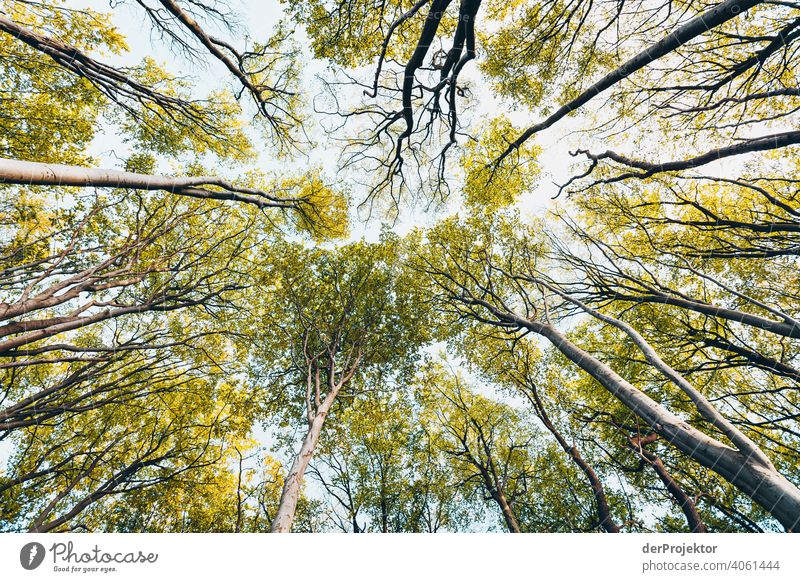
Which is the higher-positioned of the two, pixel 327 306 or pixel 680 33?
pixel 327 306

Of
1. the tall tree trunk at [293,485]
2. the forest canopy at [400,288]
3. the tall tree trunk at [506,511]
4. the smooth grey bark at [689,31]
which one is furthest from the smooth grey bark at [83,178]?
the tall tree trunk at [506,511]

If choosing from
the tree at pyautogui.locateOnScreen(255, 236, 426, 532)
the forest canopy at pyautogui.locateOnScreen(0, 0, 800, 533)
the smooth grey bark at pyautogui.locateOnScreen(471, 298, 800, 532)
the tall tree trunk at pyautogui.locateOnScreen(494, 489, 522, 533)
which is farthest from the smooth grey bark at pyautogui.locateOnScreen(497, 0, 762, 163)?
the tall tree trunk at pyautogui.locateOnScreen(494, 489, 522, 533)

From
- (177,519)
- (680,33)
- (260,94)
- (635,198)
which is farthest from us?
(177,519)

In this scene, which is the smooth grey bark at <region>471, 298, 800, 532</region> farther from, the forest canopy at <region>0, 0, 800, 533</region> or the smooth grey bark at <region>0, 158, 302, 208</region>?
the smooth grey bark at <region>0, 158, 302, 208</region>

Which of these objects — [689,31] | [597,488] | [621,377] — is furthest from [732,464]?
[597,488]

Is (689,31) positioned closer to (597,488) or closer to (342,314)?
(597,488)

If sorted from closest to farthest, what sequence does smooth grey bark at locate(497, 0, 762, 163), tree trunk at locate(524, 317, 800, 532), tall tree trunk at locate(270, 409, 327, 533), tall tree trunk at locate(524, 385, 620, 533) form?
tree trunk at locate(524, 317, 800, 532), smooth grey bark at locate(497, 0, 762, 163), tall tree trunk at locate(270, 409, 327, 533), tall tree trunk at locate(524, 385, 620, 533)

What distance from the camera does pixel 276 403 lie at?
7969 millimetres

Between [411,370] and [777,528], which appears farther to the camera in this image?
[411,370]

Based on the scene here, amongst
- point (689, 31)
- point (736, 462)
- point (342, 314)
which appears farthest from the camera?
point (342, 314)

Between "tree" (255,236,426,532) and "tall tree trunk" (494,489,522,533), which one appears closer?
"tall tree trunk" (494,489,522,533)
